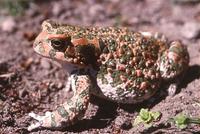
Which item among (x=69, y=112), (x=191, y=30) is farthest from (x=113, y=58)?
(x=191, y=30)

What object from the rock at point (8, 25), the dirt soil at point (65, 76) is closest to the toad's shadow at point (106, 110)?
the dirt soil at point (65, 76)

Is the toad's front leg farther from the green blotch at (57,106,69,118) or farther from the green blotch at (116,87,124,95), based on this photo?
the green blotch at (116,87,124,95)

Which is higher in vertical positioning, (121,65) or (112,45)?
(112,45)

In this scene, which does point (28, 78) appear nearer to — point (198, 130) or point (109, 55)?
point (109, 55)

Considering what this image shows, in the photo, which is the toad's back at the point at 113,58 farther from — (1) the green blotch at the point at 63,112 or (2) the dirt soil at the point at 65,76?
(1) the green blotch at the point at 63,112

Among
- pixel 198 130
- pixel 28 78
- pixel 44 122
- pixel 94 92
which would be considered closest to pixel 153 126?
pixel 198 130

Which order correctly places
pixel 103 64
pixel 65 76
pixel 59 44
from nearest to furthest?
pixel 59 44 < pixel 103 64 < pixel 65 76

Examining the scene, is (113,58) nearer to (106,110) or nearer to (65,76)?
(106,110)
